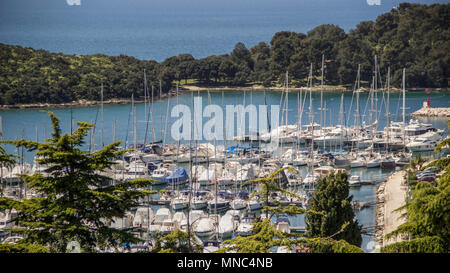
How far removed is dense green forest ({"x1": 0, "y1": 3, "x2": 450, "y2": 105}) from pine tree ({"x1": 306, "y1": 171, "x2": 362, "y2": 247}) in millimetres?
34565

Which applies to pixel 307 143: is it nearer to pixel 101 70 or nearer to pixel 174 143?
pixel 174 143

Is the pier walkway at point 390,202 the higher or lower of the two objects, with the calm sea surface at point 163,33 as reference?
lower

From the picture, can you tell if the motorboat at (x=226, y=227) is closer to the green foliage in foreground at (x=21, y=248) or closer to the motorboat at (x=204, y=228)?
the motorboat at (x=204, y=228)

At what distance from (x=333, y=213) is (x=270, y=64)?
1692 inches

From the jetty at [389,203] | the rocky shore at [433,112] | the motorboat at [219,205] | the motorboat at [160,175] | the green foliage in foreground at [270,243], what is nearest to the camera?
the green foliage in foreground at [270,243]

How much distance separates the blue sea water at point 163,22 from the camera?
69.3 metres

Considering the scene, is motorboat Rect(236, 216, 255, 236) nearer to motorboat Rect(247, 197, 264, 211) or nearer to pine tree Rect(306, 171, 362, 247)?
motorboat Rect(247, 197, 264, 211)

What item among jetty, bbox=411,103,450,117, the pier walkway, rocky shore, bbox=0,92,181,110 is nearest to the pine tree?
the pier walkway

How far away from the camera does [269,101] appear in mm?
44750

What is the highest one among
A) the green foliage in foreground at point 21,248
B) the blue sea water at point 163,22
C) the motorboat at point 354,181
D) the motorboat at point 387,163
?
the blue sea water at point 163,22

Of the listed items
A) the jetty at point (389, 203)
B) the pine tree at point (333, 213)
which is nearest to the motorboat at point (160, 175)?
the jetty at point (389, 203)

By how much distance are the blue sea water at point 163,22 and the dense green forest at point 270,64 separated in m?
10.5

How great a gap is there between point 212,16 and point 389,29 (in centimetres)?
9302

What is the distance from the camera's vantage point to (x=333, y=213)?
40.1 ft
